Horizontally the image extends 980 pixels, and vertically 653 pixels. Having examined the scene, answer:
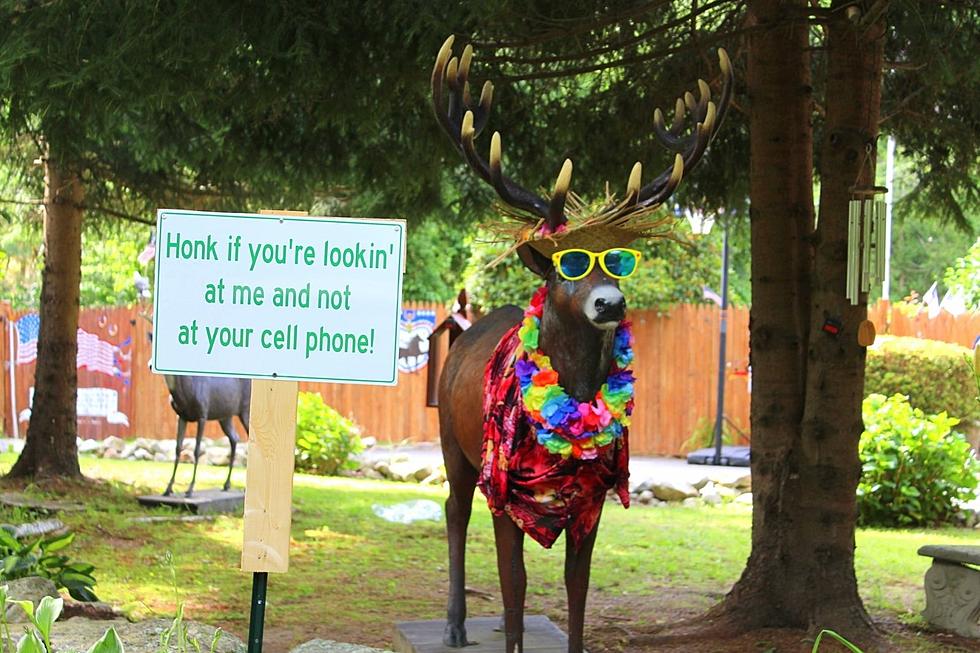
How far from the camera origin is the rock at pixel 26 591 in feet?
14.9

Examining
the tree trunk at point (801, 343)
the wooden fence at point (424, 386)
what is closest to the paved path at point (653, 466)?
the wooden fence at point (424, 386)

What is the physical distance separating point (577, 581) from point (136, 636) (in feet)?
5.66

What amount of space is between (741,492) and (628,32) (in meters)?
7.09

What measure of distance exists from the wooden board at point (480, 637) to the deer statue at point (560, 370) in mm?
722

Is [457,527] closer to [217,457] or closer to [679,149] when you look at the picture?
[679,149]

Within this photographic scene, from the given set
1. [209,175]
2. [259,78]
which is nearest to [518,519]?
[259,78]

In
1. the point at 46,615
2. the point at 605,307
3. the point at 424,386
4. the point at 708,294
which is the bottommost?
the point at 46,615

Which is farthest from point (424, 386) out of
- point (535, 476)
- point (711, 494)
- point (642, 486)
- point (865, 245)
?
point (535, 476)

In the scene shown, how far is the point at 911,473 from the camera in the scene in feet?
32.7

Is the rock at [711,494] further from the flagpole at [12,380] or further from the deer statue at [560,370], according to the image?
the flagpole at [12,380]

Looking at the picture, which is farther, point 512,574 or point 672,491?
point 672,491

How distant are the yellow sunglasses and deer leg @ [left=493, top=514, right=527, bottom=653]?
3.41 feet

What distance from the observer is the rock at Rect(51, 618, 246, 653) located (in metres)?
4.04

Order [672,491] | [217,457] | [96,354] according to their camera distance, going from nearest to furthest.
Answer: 1. [672,491]
2. [217,457]
3. [96,354]
